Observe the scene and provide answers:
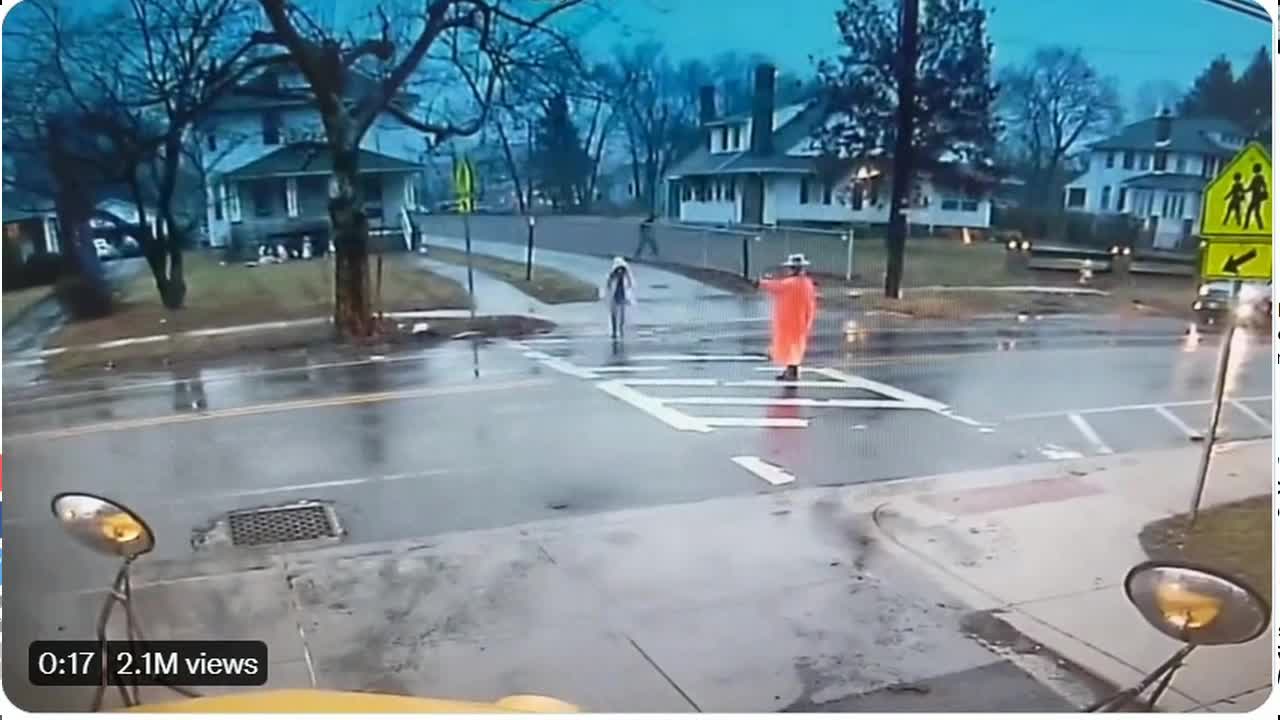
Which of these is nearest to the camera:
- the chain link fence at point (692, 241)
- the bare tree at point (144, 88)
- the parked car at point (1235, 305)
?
the bare tree at point (144, 88)

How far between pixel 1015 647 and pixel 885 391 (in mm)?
525

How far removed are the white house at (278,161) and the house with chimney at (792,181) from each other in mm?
516

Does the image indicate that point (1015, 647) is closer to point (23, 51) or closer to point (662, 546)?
point (662, 546)

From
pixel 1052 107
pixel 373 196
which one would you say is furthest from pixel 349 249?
pixel 1052 107

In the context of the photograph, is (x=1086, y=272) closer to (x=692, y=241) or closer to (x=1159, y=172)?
(x=1159, y=172)

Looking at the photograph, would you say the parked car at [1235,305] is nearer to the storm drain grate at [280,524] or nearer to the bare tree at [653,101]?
the bare tree at [653,101]

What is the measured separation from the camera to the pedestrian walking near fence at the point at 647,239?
1.76 meters

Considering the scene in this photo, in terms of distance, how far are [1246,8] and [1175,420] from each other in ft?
2.56

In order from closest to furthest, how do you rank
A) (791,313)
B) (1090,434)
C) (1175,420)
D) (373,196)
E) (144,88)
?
(144,88) → (373,196) → (791,313) → (1175,420) → (1090,434)

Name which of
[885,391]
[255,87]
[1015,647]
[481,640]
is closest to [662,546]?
[481,640]

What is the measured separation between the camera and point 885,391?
185cm

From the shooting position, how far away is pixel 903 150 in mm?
1696

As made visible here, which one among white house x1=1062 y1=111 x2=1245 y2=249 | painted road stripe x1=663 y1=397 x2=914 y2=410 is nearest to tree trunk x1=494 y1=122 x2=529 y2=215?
painted road stripe x1=663 y1=397 x2=914 y2=410

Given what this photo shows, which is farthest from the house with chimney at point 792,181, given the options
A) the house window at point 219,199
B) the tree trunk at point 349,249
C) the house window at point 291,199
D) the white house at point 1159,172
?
the house window at point 219,199
